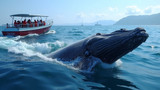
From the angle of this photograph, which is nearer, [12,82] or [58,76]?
[12,82]

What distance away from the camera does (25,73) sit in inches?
199

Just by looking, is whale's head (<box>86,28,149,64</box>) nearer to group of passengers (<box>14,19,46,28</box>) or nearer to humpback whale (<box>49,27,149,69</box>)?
humpback whale (<box>49,27,149,69</box>)

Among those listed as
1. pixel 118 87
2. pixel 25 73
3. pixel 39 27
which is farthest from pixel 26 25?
pixel 118 87

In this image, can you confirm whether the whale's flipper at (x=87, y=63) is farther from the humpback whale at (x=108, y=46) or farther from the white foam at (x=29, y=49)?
the white foam at (x=29, y=49)

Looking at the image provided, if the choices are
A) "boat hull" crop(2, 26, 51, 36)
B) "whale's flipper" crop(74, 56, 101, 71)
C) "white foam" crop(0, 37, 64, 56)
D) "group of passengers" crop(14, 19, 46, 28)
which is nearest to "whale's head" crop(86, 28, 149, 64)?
"whale's flipper" crop(74, 56, 101, 71)

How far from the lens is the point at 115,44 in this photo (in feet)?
15.4

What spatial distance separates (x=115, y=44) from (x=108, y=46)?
241 mm

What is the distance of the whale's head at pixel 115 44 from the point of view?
4.33 metres

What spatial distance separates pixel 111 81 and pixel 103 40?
133 centimetres

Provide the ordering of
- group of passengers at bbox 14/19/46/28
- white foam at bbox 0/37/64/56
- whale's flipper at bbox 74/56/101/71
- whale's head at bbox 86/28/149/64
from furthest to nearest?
group of passengers at bbox 14/19/46/28
white foam at bbox 0/37/64/56
whale's flipper at bbox 74/56/101/71
whale's head at bbox 86/28/149/64

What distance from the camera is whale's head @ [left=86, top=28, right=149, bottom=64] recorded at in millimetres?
4328

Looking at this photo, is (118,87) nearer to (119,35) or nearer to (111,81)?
(111,81)

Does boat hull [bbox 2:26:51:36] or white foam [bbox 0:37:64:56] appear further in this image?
boat hull [bbox 2:26:51:36]

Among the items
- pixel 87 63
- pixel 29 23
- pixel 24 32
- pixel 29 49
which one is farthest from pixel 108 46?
pixel 29 23
